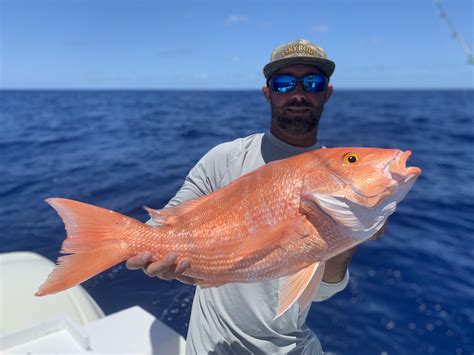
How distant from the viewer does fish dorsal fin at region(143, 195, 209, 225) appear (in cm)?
210

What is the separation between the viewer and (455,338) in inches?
197

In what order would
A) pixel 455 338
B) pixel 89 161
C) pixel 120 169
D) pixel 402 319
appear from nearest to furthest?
1. pixel 455 338
2. pixel 402 319
3. pixel 120 169
4. pixel 89 161

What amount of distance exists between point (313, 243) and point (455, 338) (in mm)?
4484

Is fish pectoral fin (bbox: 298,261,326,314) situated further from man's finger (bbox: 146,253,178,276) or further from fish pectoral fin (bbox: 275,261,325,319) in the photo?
man's finger (bbox: 146,253,178,276)

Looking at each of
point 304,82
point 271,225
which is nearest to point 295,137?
point 304,82

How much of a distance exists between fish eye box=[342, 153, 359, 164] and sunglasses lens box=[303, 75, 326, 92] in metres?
0.77

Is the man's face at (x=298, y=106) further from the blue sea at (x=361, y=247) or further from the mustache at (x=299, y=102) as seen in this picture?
the blue sea at (x=361, y=247)

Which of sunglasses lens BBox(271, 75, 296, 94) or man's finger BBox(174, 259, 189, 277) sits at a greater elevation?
sunglasses lens BBox(271, 75, 296, 94)

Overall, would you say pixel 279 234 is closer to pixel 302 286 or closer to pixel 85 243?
pixel 302 286

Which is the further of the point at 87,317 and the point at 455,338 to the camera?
the point at 455,338

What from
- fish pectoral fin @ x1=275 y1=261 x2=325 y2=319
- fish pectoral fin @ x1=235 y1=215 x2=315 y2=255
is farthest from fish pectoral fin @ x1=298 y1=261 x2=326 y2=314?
fish pectoral fin @ x1=235 y1=215 x2=315 y2=255

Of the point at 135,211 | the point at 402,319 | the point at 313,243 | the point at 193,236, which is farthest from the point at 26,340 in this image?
the point at 135,211

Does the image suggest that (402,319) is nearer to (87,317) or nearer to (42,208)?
(87,317)

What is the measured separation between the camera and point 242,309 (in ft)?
7.93
